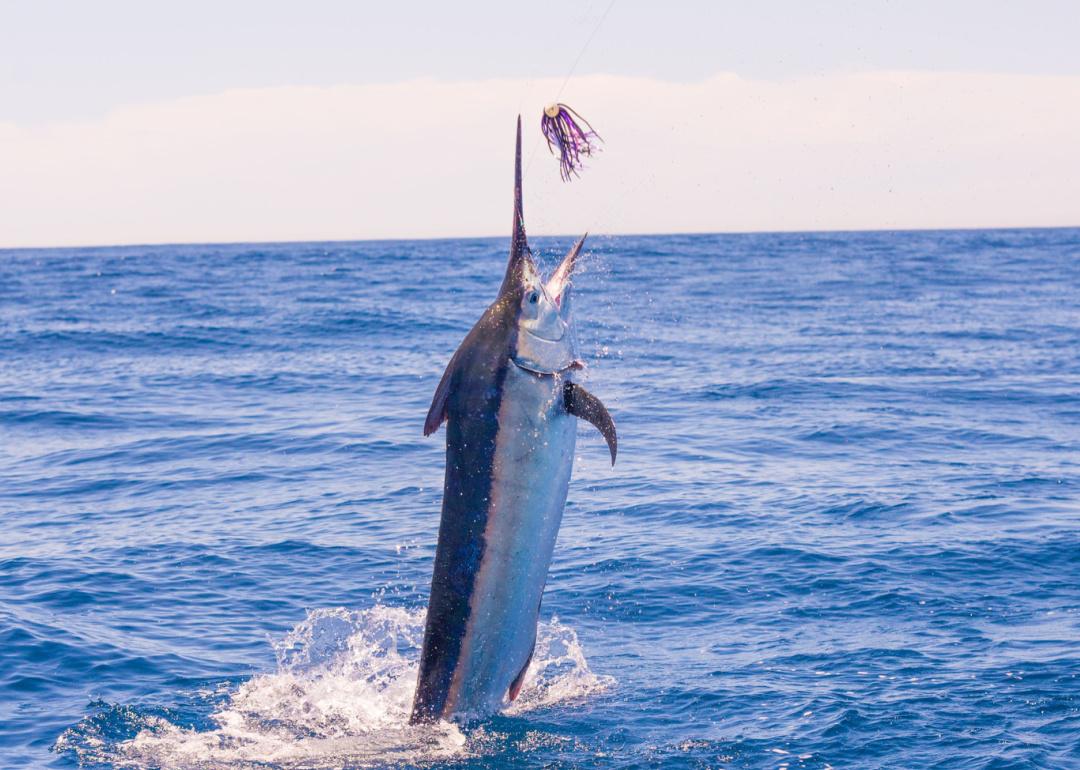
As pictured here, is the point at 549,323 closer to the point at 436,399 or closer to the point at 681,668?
the point at 436,399

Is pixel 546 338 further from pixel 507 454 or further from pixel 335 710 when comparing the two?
pixel 335 710

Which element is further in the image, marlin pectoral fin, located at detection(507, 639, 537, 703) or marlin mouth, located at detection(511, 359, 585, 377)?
marlin pectoral fin, located at detection(507, 639, 537, 703)

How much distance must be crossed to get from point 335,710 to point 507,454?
142 inches

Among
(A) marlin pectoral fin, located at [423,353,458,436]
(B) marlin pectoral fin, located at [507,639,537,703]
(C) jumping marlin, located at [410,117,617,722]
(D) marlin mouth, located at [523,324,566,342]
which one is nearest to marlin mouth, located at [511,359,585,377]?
(C) jumping marlin, located at [410,117,617,722]

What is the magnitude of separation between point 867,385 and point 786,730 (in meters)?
17.3

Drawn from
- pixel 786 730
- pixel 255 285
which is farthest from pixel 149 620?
pixel 255 285

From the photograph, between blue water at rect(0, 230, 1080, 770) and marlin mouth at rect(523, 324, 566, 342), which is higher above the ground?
marlin mouth at rect(523, 324, 566, 342)

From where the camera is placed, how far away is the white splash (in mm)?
7828

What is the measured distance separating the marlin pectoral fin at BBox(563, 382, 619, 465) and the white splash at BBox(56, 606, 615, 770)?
7.30 feet

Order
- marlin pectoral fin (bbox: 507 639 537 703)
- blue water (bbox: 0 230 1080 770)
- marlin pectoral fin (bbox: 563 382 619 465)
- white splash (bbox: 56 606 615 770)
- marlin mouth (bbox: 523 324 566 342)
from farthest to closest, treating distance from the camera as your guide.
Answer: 1. blue water (bbox: 0 230 1080 770)
2. white splash (bbox: 56 606 615 770)
3. marlin pectoral fin (bbox: 507 639 537 703)
4. marlin mouth (bbox: 523 324 566 342)
5. marlin pectoral fin (bbox: 563 382 619 465)

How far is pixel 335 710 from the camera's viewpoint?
8.98 m

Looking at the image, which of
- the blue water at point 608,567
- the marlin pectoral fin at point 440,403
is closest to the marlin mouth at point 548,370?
the marlin pectoral fin at point 440,403

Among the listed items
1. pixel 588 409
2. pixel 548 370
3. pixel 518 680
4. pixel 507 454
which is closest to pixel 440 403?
pixel 507 454

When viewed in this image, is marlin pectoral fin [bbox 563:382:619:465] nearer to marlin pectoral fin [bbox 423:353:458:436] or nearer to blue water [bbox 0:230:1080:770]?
marlin pectoral fin [bbox 423:353:458:436]
